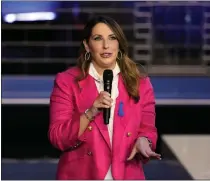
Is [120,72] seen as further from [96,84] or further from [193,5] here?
[193,5]

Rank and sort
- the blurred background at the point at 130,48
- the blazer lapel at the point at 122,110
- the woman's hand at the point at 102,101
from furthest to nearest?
the blurred background at the point at 130,48, the blazer lapel at the point at 122,110, the woman's hand at the point at 102,101

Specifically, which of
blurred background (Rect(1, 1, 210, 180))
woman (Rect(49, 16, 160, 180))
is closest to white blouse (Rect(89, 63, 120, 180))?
woman (Rect(49, 16, 160, 180))

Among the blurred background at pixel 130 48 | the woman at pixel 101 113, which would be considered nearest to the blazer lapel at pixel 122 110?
the woman at pixel 101 113

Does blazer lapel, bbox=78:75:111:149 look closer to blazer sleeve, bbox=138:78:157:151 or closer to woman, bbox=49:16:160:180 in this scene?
woman, bbox=49:16:160:180

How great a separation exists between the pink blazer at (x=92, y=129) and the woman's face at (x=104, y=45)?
0.18 ft

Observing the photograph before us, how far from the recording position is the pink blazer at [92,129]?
132cm

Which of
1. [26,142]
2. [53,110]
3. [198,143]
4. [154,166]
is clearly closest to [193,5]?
[198,143]

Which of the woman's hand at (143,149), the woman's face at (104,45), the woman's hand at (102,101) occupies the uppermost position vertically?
the woman's face at (104,45)

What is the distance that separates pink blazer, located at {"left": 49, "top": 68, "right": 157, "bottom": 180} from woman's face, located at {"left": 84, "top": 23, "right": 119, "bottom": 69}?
2.1 inches

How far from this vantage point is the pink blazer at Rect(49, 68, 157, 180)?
4.32 ft

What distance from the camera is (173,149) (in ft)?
8.55

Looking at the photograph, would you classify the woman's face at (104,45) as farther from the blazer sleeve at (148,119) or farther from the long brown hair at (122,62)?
the blazer sleeve at (148,119)

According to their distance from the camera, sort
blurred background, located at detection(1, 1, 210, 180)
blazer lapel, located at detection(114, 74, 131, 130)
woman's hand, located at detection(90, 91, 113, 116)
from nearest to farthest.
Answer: woman's hand, located at detection(90, 91, 113, 116), blazer lapel, located at detection(114, 74, 131, 130), blurred background, located at detection(1, 1, 210, 180)

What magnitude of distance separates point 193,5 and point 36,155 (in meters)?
2.16
